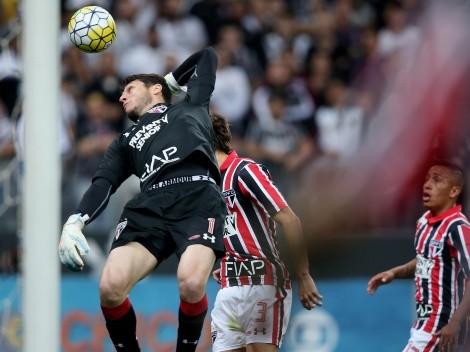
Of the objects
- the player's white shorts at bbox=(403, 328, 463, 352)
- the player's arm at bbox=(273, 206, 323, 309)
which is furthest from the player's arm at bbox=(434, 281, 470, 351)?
the player's arm at bbox=(273, 206, 323, 309)

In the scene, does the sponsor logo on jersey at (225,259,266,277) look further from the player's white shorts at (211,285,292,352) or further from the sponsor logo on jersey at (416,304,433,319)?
the sponsor logo on jersey at (416,304,433,319)

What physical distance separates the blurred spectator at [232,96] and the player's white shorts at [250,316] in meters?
4.75

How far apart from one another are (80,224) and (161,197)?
52 centimetres

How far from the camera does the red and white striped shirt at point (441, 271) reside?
275 inches

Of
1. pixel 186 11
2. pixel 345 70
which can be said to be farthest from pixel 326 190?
pixel 186 11

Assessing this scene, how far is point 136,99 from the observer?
7.26m

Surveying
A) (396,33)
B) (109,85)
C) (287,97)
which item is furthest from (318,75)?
(109,85)

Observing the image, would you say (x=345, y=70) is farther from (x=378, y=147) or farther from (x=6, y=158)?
(x=6, y=158)

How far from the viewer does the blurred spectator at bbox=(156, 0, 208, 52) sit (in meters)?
12.8

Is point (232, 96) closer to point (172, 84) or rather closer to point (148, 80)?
point (172, 84)

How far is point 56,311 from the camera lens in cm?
695

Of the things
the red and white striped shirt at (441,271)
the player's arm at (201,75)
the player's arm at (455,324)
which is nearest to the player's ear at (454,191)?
the red and white striped shirt at (441,271)

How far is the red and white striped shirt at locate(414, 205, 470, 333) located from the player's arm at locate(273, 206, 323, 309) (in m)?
0.69

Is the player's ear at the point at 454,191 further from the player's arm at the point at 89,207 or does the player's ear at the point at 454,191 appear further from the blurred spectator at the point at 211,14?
the blurred spectator at the point at 211,14
